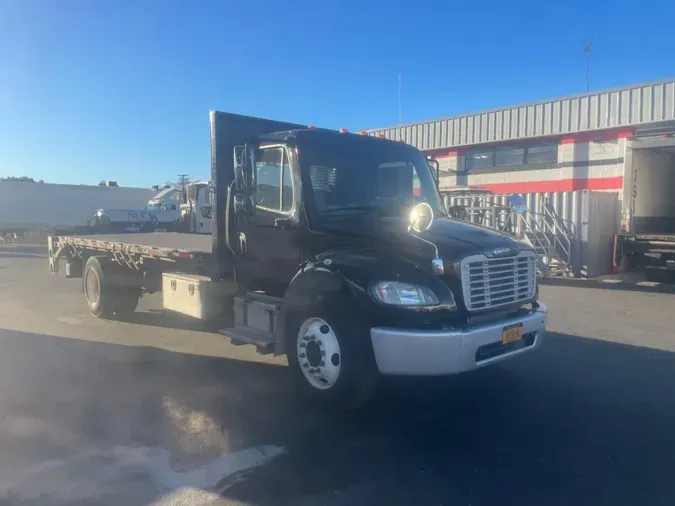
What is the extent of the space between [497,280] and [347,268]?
129 centimetres

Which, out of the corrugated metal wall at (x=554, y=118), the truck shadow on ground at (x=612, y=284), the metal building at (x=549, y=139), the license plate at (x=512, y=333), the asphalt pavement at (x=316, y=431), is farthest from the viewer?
the metal building at (x=549, y=139)

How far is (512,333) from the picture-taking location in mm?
4801

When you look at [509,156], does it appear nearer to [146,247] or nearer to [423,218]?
[146,247]

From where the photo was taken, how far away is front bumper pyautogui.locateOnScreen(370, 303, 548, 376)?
4.34 m

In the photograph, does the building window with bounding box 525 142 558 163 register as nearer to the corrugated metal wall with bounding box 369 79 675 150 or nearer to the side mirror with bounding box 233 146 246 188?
the corrugated metal wall with bounding box 369 79 675 150

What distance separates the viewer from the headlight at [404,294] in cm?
450

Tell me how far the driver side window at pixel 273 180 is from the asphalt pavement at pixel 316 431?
72.4 inches

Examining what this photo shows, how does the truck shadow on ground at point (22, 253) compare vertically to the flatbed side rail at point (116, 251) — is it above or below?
below

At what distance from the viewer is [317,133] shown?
5.74 metres

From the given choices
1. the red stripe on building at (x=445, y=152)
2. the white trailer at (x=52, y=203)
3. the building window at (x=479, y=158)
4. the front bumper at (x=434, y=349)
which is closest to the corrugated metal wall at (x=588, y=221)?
the building window at (x=479, y=158)

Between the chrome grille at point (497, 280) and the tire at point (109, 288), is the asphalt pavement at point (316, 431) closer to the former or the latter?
the chrome grille at point (497, 280)

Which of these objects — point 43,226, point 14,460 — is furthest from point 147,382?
point 43,226

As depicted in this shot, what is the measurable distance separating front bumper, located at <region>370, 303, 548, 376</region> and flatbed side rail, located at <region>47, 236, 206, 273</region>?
3.15 metres

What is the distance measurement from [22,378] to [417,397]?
4.17 metres
